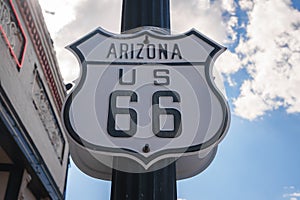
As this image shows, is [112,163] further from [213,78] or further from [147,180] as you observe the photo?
[213,78]

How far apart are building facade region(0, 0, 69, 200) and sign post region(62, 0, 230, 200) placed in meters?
2.55

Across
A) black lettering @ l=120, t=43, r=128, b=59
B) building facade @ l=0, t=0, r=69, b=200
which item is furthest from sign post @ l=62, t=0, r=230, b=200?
building facade @ l=0, t=0, r=69, b=200

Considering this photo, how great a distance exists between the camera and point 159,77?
1.22m

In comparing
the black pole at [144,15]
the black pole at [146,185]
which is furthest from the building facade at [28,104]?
the black pole at [146,185]

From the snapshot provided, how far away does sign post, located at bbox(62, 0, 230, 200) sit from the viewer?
1.08 meters

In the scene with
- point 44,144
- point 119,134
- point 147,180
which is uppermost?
point 44,144

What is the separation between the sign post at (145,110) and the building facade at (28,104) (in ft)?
8.38

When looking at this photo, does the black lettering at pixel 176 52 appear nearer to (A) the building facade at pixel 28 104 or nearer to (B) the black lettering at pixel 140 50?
(B) the black lettering at pixel 140 50

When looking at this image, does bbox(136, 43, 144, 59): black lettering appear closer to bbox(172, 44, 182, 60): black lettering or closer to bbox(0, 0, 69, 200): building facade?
bbox(172, 44, 182, 60): black lettering

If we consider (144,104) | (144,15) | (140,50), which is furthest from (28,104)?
(144,104)

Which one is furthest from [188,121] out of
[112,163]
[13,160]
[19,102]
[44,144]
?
[44,144]

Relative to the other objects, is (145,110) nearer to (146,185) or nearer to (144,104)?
(144,104)

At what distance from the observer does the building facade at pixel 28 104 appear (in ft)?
12.2

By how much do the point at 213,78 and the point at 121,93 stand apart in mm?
306
